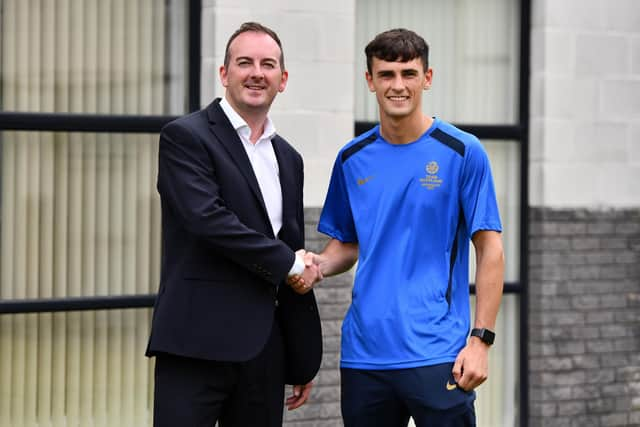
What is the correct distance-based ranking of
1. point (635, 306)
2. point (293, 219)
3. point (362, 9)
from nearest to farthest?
point (293, 219) → point (362, 9) → point (635, 306)

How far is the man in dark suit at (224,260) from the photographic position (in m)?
4.47

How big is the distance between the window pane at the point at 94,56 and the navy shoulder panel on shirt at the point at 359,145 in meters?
2.32

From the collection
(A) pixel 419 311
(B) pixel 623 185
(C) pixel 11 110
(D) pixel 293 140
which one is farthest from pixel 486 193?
(B) pixel 623 185

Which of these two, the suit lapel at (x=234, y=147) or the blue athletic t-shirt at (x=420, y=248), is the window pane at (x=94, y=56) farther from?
the blue athletic t-shirt at (x=420, y=248)

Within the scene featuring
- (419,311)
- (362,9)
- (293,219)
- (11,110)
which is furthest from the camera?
(362,9)

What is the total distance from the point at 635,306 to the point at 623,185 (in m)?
0.80

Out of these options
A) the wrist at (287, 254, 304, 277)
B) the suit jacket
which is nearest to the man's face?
the suit jacket

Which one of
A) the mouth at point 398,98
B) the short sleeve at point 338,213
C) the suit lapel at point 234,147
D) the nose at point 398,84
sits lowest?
the short sleeve at point 338,213

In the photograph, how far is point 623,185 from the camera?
786 cm

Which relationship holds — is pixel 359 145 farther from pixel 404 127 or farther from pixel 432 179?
pixel 432 179

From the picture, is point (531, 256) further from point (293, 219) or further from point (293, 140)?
point (293, 219)

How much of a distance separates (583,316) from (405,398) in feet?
11.7

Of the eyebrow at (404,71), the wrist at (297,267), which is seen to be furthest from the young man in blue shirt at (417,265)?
the wrist at (297,267)

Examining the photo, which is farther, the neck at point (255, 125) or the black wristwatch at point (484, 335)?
the neck at point (255, 125)
